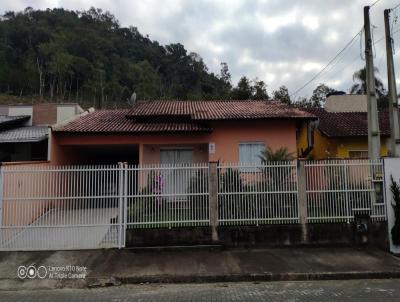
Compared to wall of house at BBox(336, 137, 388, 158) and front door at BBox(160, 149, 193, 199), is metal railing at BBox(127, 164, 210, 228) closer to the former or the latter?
front door at BBox(160, 149, 193, 199)

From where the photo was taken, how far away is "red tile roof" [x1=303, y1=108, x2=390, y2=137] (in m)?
17.4

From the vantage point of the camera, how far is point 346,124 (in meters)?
18.6

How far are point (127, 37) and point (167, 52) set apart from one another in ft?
30.6

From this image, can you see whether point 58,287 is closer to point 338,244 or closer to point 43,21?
point 338,244

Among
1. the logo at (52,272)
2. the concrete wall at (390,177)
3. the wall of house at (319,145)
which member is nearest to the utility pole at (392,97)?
the concrete wall at (390,177)

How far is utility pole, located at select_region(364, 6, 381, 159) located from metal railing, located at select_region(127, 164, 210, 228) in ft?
15.4

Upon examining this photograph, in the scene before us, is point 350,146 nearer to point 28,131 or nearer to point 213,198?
point 213,198

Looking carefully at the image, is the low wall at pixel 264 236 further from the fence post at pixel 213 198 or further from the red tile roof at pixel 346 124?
the red tile roof at pixel 346 124

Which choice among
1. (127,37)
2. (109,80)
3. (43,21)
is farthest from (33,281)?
(127,37)

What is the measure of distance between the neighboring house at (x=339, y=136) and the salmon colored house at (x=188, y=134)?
128 inches

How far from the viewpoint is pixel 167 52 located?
75.2 m

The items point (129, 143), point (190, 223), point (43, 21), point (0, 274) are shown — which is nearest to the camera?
point (0, 274)

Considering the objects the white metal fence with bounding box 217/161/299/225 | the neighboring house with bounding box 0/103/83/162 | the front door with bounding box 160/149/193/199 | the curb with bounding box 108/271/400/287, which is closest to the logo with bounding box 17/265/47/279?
the curb with bounding box 108/271/400/287

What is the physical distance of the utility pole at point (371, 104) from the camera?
10.4 metres
